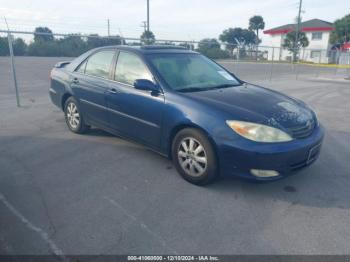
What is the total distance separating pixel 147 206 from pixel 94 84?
2373mm

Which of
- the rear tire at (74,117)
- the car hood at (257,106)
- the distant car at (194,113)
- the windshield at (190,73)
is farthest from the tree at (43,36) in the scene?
the car hood at (257,106)

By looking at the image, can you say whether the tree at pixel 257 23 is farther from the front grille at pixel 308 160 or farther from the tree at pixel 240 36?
the front grille at pixel 308 160

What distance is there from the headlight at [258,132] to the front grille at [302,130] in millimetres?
97

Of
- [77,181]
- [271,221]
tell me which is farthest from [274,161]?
[77,181]

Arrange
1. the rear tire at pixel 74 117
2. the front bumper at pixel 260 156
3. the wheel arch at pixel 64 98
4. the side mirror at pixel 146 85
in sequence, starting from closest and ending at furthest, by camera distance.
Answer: the front bumper at pixel 260 156
the side mirror at pixel 146 85
the rear tire at pixel 74 117
the wheel arch at pixel 64 98

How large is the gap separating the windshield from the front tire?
2.17ft

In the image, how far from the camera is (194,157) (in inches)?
137

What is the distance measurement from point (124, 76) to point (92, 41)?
32.3ft

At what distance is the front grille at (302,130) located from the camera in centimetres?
325

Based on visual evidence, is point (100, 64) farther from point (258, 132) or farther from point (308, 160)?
point (308, 160)

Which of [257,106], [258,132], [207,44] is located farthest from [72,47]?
[258,132]

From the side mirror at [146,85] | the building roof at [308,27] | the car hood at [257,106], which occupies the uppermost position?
the building roof at [308,27]

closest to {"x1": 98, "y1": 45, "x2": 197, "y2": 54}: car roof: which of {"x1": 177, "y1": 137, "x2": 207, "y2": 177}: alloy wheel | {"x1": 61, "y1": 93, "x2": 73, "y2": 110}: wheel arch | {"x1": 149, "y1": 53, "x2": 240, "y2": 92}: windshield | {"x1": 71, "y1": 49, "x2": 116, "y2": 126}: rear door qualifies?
{"x1": 149, "y1": 53, "x2": 240, "y2": 92}: windshield

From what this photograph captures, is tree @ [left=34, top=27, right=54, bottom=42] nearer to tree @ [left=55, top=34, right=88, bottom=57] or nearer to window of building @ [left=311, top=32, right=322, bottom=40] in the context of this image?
tree @ [left=55, top=34, right=88, bottom=57]
